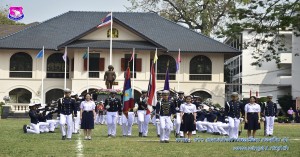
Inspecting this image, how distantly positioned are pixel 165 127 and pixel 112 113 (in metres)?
3.99

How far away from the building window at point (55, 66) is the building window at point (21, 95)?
7.75ft

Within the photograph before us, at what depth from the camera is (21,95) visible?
2227 inches

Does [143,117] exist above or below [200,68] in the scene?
below

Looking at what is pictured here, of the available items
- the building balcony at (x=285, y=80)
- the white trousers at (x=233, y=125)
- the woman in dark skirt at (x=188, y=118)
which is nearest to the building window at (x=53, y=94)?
the building balcony at (x=285, y=80)

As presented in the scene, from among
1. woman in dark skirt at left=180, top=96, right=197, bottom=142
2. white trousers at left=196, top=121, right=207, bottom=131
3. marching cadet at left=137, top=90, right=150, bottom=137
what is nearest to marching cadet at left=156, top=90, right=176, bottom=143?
woman in dark skirt at left=180, top=96, right=197, bottom=142

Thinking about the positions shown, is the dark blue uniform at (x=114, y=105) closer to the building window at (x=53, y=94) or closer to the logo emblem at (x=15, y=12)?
the building window at (x=53, y=94)

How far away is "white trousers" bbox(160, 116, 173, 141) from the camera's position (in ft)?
73.3

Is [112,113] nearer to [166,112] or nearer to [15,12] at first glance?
[166,112]

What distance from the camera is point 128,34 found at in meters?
54.9

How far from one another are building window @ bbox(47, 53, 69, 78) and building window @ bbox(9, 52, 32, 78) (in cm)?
158

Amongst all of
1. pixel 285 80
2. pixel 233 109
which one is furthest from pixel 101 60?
pixel 233 109

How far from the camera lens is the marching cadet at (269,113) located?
2931 cm

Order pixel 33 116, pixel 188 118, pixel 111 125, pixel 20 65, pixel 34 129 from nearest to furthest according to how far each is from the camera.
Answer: pixel 188 118, pixel 111 125, pixel 33 116, pixel 34 129, pixel 20 65

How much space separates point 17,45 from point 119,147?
37.4 m
